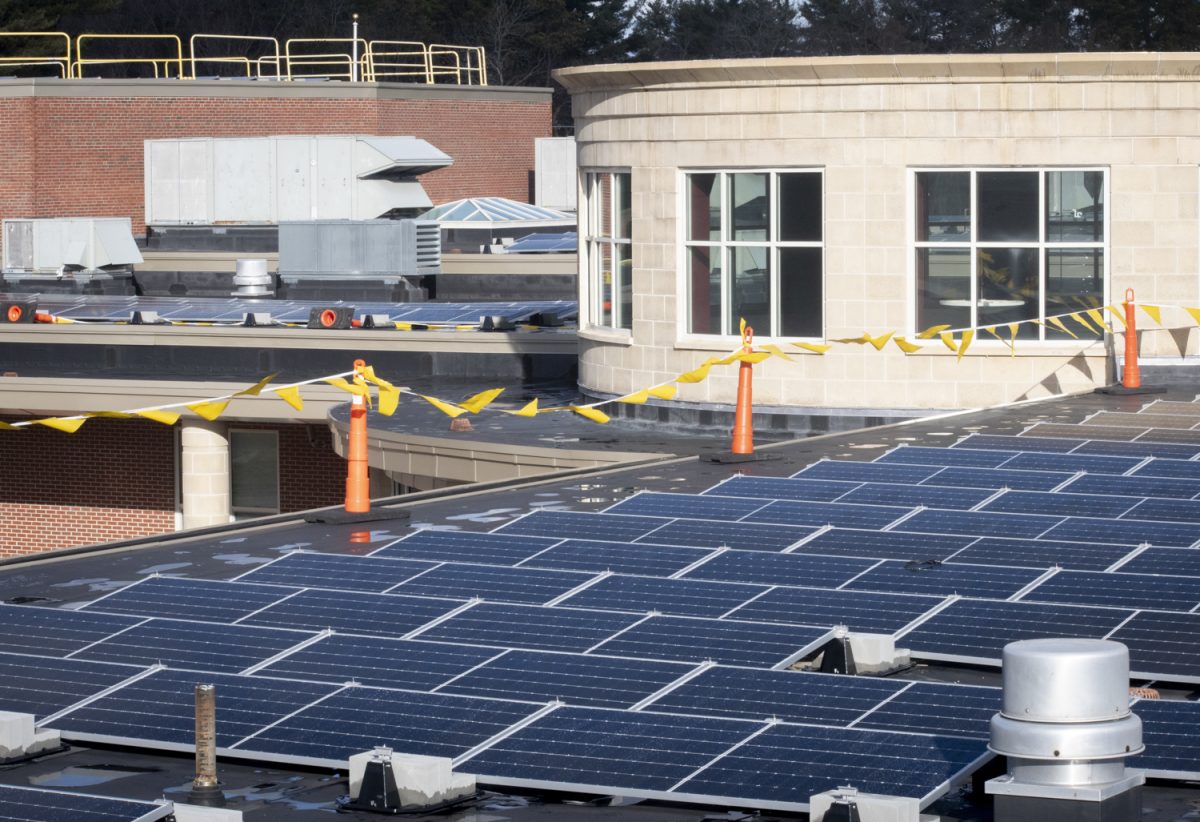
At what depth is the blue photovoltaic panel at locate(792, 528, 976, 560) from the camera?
44.9 ft

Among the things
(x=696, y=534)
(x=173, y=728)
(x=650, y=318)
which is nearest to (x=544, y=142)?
(x=650, y=318)

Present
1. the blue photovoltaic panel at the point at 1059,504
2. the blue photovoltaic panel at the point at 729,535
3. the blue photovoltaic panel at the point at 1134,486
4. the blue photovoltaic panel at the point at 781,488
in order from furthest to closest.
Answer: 1. the blue photovoltaic panel at the point at 781,488
2. the blue photovoltaic panel at the point at 1134,486
3. the blue photovoltaic panel at the point at 1059,504
4. the blue photovoltaic panel at the point at 729,535

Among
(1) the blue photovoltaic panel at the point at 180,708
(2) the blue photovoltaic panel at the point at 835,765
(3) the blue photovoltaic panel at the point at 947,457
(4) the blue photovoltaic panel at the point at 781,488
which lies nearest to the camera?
(2) the blue photovoltaic panel at the point at 835,765

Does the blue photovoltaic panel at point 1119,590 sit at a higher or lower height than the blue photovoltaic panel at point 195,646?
higher

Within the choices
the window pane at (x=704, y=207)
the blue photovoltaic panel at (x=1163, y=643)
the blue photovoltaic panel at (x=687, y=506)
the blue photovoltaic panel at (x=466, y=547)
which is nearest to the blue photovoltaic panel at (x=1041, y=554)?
the blue photovoltaic panel at (x=1163, y=643)

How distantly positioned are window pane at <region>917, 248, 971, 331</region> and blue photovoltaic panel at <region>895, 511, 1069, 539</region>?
8844 mm

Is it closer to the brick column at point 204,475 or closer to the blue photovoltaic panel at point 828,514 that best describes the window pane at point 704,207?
the blue photovoltaic panel at point 828,514

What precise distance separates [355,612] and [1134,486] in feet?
22.5

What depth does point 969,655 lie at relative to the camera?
1105 centimetres

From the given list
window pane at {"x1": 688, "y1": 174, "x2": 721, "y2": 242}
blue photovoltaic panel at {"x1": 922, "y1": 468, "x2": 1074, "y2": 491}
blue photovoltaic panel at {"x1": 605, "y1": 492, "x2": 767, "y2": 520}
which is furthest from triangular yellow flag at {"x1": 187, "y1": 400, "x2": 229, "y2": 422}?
blue photovoltaic panel at {"x1": 922, "y1": 468, "x2": 1074, "y2": 491}

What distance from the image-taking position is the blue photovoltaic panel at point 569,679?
1024 centimetres

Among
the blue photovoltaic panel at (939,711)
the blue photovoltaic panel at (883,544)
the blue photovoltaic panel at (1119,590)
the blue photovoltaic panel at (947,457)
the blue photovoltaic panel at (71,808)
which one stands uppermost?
the blue photovoltaic panel at (947,457)

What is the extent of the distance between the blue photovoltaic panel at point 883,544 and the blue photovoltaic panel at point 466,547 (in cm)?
192

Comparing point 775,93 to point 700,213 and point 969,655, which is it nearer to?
point 700,213
